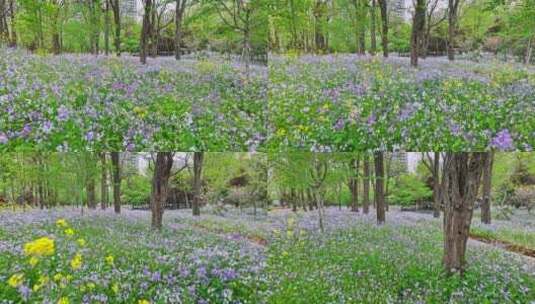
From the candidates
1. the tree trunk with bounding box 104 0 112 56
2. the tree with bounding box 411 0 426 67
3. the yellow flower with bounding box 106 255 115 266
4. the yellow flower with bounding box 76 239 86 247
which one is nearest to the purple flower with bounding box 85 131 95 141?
the tree trunk with bounding box 104 0 112 56

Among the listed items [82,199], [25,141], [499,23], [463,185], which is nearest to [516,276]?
[463,185]

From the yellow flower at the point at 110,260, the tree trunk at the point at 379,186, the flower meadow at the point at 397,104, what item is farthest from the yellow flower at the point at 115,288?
the tree trunk at the point at 379,186

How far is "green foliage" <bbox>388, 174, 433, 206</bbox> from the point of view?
397 cm

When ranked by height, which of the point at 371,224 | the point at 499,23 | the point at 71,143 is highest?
the point at 499,23

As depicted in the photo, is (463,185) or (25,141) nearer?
(25,141)

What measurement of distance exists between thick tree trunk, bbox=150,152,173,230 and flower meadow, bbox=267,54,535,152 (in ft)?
2.54

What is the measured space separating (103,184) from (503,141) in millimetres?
2945

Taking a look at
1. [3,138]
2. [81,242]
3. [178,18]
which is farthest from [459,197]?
[3,138]

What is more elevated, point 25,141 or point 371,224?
point 25,141

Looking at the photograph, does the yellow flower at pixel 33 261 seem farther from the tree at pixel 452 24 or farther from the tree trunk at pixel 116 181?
the tree at pixel 452 24

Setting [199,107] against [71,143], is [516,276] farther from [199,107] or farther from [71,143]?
[71,143]

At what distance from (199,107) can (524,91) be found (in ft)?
8.06

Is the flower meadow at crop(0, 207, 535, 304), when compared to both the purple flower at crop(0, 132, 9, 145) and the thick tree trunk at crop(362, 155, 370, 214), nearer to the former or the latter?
the thick tree trunk at crop(362, 155, 370, 214)

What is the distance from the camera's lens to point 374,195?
4.06 m
